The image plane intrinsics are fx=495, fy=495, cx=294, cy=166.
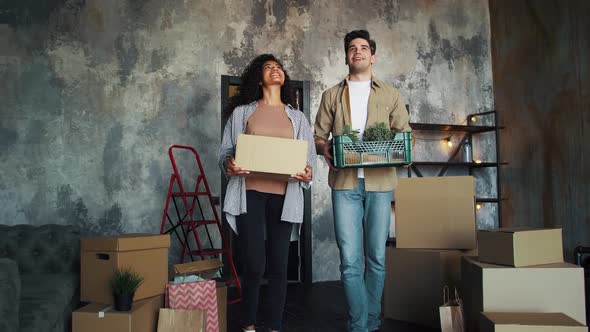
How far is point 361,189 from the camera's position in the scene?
8.49 ft

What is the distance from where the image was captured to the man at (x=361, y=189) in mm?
2545

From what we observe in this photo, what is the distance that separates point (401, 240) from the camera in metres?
3.17

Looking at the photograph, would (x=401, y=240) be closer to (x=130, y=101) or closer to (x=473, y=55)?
(x=130, y=101)

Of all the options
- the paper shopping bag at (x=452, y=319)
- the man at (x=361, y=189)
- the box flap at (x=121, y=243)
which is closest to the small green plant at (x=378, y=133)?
the man at (x=361, y=189)

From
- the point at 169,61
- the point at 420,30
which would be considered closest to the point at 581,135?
the point at 420,30

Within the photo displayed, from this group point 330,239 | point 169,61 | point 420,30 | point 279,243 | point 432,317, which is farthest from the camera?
point 420,30

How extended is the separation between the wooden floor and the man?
1.60ft

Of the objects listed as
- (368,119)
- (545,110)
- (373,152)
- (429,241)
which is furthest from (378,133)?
(545,110)

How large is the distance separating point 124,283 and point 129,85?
2.62 meters

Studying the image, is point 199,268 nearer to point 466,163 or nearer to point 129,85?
point 129,85

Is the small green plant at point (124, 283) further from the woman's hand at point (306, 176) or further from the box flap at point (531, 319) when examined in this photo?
the box flap at point (531, 319)

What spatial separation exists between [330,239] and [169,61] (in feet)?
7.61

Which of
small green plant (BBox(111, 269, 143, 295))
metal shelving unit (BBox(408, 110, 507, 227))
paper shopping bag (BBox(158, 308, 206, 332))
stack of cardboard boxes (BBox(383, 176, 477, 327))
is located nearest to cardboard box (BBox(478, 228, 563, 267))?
stack of cardboard boxes (BBox(383, 176, 477, 327))

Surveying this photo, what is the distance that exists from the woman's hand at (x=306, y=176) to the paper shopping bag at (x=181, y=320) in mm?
787
